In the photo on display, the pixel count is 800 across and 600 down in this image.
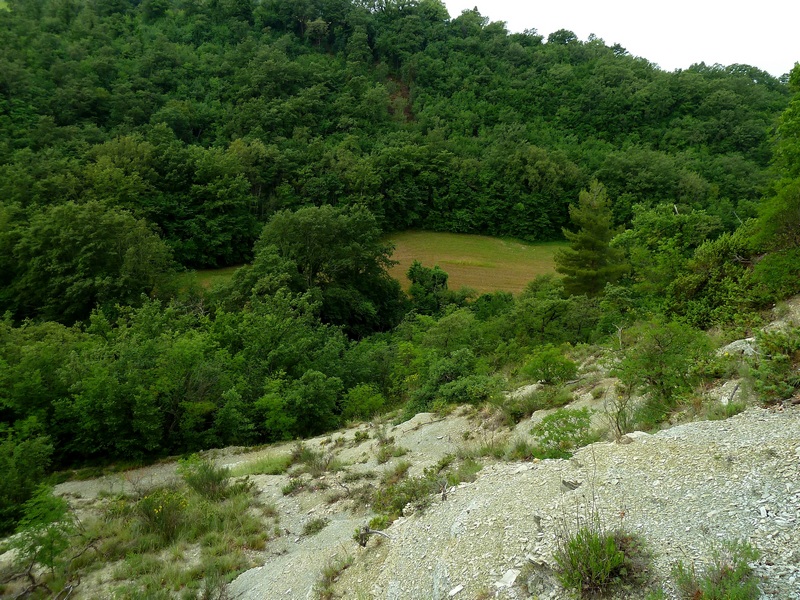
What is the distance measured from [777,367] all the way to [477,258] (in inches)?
1802

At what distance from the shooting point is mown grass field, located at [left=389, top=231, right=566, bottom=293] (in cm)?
4543

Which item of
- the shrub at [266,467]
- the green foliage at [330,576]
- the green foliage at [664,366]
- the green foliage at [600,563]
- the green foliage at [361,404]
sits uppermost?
the green foliage at [664,366]

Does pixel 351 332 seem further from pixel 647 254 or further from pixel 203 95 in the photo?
pixel 203 95

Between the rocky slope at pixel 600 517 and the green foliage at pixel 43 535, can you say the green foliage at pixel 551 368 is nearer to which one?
the rocky slope at pixel 600 517

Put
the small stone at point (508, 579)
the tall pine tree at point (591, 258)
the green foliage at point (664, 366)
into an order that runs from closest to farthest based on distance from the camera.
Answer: the small stone at point (508, 579) → the green foliage at point (664, 366) → the tall pine tree at point (591, 258)

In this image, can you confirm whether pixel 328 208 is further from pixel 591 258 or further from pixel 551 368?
pixel 551 368

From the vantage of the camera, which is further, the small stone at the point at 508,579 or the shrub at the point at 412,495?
the shrub at the point at 412,495

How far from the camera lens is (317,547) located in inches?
271

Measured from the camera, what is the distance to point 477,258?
51.2m

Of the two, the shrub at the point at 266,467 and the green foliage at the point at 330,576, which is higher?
the green foliage at the point at 330,576

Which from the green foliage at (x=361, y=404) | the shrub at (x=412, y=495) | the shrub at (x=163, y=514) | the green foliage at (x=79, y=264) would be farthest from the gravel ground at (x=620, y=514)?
the green foliage at (x=79, y=264)

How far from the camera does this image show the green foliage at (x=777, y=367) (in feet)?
18.4

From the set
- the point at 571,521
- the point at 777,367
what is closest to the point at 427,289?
the point at 777,367

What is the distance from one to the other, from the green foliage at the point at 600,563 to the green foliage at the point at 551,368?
7695mm
